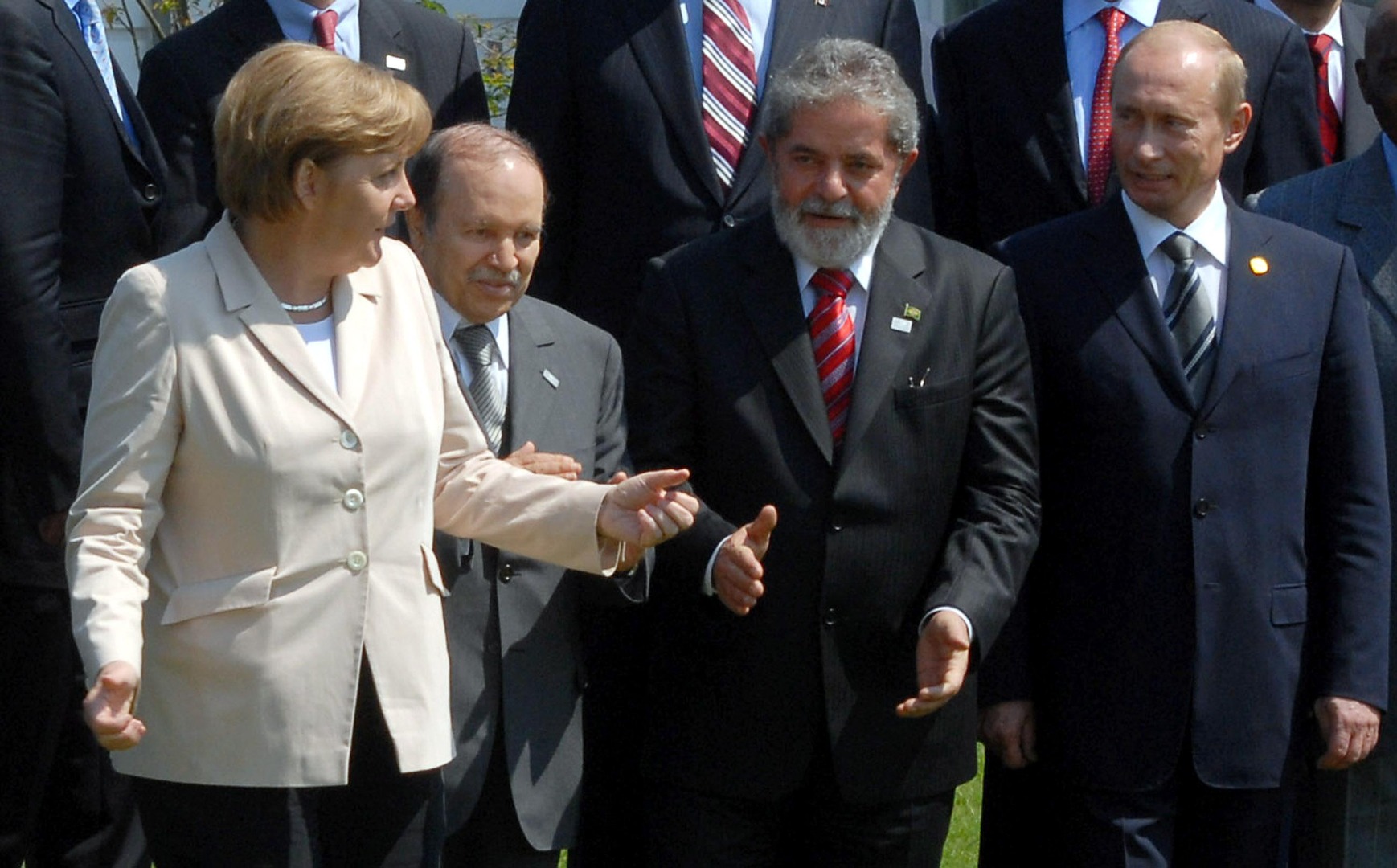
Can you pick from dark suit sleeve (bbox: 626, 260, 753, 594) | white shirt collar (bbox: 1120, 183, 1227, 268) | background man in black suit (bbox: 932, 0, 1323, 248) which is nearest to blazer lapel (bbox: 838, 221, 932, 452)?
dark suit sleeve (bbox: 626, 260, 753, 594)

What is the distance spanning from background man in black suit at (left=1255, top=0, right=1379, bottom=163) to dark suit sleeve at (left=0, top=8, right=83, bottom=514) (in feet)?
10.5

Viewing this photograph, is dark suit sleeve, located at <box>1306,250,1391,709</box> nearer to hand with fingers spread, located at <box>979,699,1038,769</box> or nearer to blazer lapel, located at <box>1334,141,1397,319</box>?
blazer lapel, located at <box>1334,141,1397,319</box>

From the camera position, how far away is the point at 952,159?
5.60m

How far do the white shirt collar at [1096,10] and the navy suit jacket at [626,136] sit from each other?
0.44 metres

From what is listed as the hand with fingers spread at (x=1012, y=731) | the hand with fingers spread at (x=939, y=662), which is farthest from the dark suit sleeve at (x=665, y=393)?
the hand with fingers spread at (x=1012, y=731)

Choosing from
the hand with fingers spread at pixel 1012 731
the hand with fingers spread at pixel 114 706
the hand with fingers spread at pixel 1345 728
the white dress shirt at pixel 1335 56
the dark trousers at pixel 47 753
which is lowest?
the dark trousers at pixel 47 753

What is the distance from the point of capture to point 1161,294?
4723 millimetres

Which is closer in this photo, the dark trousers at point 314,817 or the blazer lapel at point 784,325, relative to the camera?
the dark trousers at point 314,817

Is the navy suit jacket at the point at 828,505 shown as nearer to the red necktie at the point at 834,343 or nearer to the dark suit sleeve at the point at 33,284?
the red necktie at the point at 834,343

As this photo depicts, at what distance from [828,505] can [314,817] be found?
1296 millimetres

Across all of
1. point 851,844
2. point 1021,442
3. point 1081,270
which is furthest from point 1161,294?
point 851,844

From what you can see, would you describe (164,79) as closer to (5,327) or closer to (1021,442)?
(5,327)

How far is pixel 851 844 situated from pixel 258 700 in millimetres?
1447

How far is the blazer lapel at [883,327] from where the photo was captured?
4.43 meters
